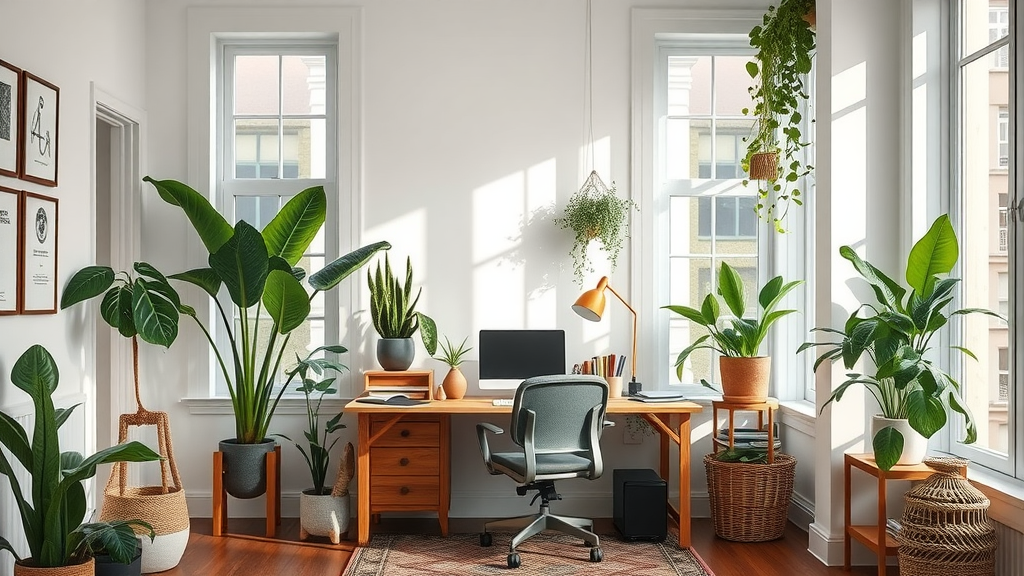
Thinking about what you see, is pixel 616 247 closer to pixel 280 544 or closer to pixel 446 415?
pixel 446 415

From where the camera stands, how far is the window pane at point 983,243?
3377 millimetres

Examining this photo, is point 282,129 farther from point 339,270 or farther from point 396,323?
point 396,323

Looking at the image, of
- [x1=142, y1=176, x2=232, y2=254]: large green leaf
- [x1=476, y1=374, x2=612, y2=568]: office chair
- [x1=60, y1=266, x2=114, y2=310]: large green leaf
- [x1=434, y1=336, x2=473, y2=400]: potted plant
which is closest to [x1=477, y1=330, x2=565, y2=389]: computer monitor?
[x1=434, y1=336, x2=473, y2=400]: potted plant

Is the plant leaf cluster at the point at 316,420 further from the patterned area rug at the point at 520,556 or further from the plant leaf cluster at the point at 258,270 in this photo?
the patterned area rug at the point at 520,556

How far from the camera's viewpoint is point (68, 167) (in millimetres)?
3859

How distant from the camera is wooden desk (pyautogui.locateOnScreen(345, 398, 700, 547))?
420 centimetres

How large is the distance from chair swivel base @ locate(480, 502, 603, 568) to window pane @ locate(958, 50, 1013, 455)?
171cm

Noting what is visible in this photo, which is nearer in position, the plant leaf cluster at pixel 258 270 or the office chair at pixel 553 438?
the office chair at pixel 553 438

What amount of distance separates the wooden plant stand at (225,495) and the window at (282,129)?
74cm

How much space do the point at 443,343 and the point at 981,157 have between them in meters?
2.78

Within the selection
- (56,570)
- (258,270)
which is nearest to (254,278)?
(258,270)

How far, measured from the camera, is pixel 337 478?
14.7ft

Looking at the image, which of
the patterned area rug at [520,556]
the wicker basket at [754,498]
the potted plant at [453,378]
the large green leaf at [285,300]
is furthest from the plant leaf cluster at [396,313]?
the wicker basket at [754,498]

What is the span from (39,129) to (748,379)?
344 centimetres
